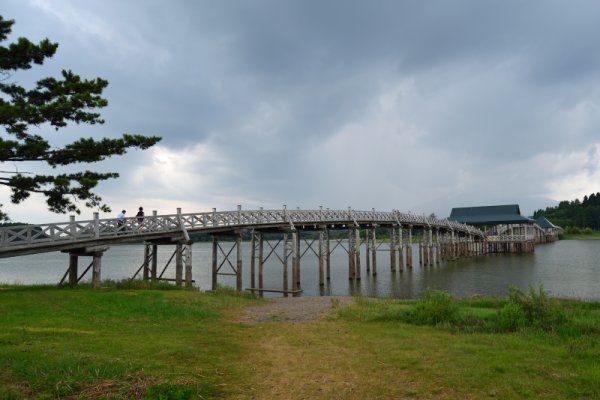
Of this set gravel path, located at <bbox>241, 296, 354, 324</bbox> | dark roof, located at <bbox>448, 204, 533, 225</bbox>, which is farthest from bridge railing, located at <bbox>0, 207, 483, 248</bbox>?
dark roof, located at <bbox>448, 204, 533, 225</bbox>

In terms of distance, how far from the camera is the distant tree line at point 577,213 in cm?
14588

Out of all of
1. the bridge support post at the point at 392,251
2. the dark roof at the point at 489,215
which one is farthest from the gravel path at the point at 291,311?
the dark roof at the point at 489,215

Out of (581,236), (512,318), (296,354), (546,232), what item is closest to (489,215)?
(546,232)

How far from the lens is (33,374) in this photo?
691 centimetres

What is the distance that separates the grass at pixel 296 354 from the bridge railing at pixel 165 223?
4.50 metres

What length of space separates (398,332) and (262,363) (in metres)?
4.52

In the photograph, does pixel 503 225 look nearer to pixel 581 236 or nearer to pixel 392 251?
pixel 392 251

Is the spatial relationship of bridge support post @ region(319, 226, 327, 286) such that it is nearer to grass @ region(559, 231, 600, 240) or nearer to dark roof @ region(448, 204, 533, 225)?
dark roof @ region(448, 204, 533, 225)

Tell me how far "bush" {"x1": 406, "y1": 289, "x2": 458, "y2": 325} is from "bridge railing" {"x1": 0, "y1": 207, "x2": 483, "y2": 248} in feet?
51.4

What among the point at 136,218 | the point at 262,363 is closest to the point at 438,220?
the point at 136,218

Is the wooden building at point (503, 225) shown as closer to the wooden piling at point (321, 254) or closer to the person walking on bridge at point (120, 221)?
the wooden piling at point (321, 254)

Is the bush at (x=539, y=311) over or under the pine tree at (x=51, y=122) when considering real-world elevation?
under

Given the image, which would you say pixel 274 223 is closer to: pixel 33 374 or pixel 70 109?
pixel 70 109

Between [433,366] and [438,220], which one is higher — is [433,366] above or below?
below
